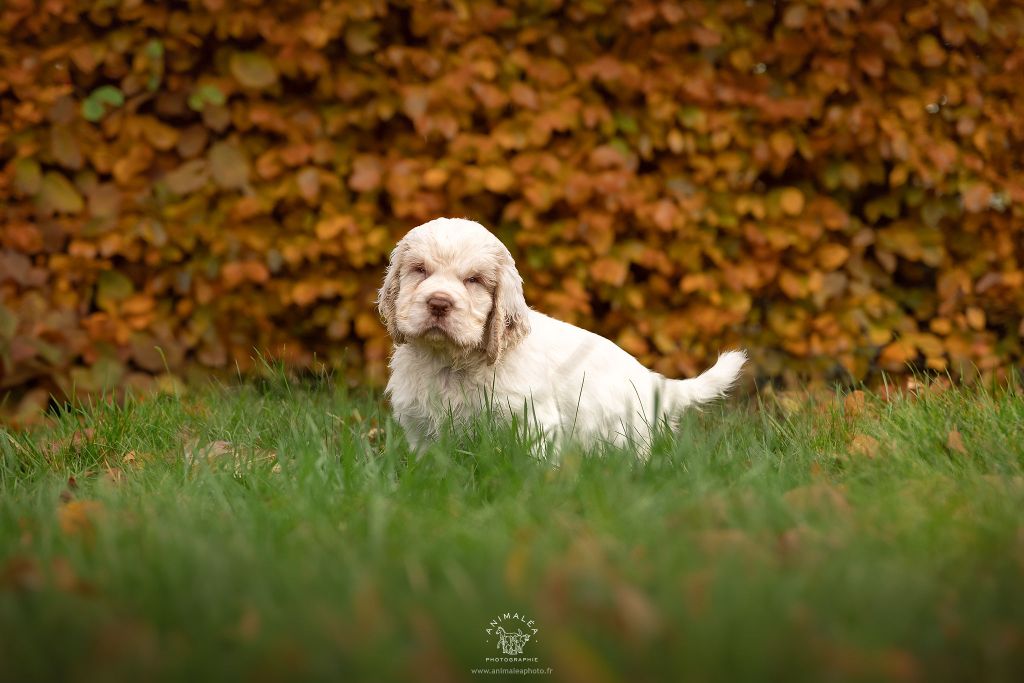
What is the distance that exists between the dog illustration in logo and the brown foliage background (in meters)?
2.65

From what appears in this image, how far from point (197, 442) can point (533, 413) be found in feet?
3.57

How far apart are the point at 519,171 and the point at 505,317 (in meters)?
1.33

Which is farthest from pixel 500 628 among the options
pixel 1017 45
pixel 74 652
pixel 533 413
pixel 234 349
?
pixel 1017 45

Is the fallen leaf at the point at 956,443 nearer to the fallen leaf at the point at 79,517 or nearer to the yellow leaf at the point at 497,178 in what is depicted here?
the yellow leaf at the point at 497,178

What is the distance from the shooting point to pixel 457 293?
277cm

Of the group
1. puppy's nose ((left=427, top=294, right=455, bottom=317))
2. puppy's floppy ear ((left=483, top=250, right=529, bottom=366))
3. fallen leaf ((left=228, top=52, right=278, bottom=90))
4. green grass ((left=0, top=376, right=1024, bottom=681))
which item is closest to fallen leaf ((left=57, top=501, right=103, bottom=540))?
green grass ((left=0, top=376, right=1024, bottom=681))

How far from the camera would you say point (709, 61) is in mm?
4223

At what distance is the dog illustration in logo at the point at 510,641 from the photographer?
1518 mm

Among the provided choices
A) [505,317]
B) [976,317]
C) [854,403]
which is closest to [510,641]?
[505,317]

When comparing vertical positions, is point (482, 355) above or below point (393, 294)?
below

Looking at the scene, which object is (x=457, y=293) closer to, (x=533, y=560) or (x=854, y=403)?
(x=533, y=560)

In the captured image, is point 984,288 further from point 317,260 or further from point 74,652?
point 74,652

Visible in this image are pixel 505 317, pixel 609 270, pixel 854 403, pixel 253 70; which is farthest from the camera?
pixel 609 270

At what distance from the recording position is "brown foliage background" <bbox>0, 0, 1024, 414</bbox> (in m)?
3.97
